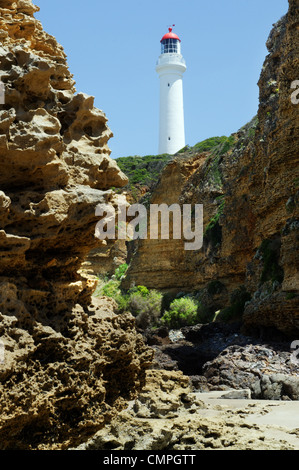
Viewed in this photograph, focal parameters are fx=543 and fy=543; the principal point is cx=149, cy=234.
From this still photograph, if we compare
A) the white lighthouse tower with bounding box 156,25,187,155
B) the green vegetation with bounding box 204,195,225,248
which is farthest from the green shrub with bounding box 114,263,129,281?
the white lighthouse tower with bounding box 156,25,187,155

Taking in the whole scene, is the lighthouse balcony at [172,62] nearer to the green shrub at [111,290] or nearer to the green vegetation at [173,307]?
the green shrub at [111,290]

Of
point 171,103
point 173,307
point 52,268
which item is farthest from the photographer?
point 171,103

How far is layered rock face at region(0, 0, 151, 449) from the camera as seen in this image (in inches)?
256

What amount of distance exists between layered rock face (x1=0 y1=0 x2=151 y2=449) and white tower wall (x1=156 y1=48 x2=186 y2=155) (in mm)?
57485

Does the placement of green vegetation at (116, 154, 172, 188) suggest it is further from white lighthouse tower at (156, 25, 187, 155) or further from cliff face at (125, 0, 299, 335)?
cliff face at (125, 0, 299, 335)

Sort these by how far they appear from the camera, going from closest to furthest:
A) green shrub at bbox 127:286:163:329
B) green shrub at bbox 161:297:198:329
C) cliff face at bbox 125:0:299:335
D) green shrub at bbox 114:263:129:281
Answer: cliff face at bbox 125:0:299:335
green shrub at bbox 161:297:198:329
green shrub at bbox 127:286:163:329
green shrub at bbox 114:263:129:281

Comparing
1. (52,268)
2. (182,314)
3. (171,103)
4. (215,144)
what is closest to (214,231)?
(182,314)

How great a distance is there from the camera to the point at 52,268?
8055mm

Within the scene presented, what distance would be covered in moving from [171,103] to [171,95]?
1.27 meters

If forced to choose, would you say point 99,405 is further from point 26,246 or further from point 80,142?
point 80,142

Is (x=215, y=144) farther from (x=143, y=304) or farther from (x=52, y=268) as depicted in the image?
(x=52, y=268)
